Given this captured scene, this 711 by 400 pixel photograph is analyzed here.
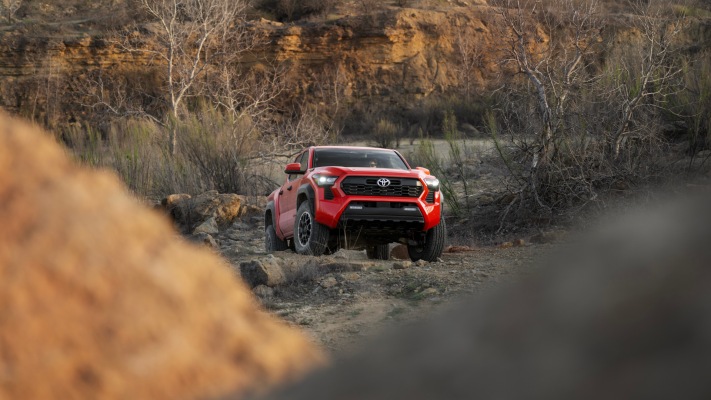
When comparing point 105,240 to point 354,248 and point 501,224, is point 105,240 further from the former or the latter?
point 501,224

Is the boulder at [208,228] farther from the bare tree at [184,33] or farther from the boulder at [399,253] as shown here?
the bare tree at [184,33]

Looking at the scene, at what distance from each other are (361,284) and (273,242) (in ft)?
15.7

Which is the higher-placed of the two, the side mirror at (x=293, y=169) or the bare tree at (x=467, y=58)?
the side mirror at (x=293, y=169)

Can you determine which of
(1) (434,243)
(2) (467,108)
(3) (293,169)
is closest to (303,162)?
(3) (293,169)

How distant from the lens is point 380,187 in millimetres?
12906

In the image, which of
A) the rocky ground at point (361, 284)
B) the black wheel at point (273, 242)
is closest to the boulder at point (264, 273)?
the rocky ground at point (361, 284)

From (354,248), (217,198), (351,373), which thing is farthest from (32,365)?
(217,198)

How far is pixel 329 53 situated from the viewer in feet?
131

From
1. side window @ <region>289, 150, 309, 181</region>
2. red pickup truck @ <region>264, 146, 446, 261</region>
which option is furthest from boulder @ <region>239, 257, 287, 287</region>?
side window @ <region>289, 150, 309, 181</region>

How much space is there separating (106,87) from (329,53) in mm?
9488

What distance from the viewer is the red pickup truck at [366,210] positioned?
12625mm

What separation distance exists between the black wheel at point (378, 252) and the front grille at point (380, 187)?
150 cm

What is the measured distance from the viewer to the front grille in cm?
1282

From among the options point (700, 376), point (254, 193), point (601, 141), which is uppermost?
point (700, 376)
